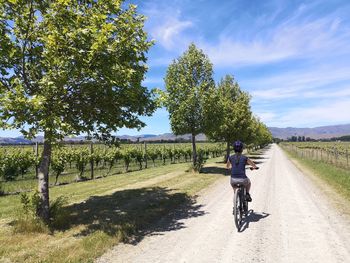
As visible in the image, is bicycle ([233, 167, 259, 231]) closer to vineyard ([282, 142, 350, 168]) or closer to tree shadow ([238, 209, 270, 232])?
tree shadow ([238, 209, 270, 232])

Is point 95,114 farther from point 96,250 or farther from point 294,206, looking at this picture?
point 294,206

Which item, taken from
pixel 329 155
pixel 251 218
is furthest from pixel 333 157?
pixel 251 218

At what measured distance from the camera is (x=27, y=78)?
Answer: 28.0 ft

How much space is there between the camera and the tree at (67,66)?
748 cm

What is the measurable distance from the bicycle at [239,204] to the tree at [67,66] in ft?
12.2

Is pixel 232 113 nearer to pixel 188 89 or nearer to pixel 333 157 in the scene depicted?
pixel 188 89

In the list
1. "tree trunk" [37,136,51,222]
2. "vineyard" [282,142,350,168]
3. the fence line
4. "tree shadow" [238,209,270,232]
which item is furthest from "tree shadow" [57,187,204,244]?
"vineyard" [282,142,350,168]

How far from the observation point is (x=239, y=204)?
9.08 metres

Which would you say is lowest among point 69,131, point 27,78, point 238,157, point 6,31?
point 238,157

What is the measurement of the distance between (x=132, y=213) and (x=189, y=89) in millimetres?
14528

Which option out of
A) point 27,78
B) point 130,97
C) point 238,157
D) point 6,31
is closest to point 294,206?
point 238,157

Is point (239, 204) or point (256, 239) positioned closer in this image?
point (256, 239)

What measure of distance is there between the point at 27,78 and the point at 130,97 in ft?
8.70

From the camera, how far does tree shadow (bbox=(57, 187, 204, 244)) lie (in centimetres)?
887
